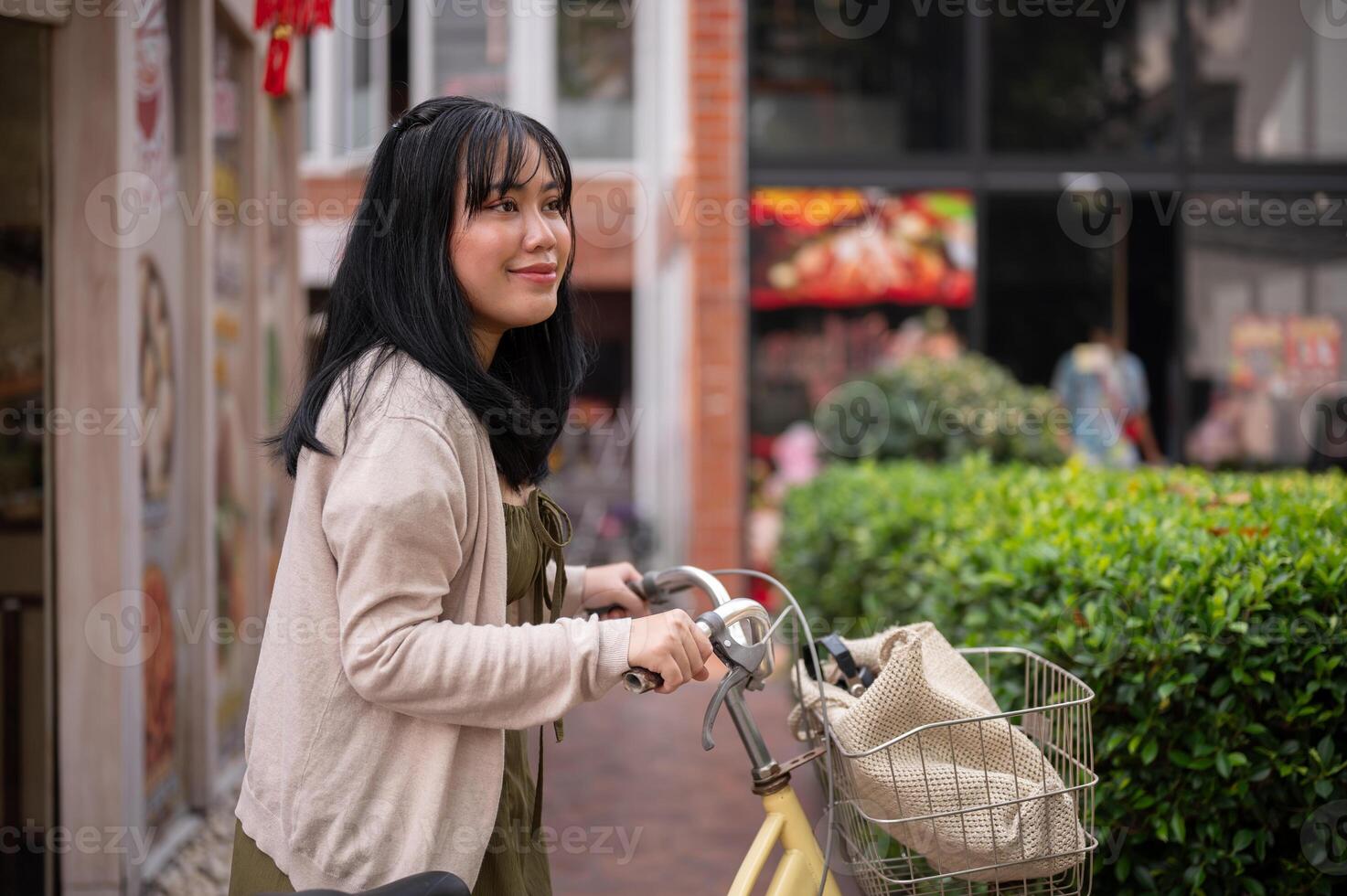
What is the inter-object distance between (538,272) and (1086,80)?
8.85 metres

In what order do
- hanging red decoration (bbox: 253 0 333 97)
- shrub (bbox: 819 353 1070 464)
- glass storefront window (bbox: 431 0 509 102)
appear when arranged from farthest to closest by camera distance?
glass storefront window (bbox: 431 0 509 102), shrub (bbox: 819 353 1070 464), hanging red decoration (bbox: 253 0 333 97)

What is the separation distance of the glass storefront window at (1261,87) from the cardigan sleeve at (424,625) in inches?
367

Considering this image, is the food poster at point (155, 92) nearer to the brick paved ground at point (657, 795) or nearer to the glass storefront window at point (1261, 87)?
the brick paved ground at point (657, 795)

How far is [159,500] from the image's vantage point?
425 cm

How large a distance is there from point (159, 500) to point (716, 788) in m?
2.54

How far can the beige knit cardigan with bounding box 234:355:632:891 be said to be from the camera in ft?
5.36

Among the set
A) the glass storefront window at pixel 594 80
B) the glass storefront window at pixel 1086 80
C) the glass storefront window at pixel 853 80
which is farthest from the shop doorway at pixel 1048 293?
the glass storefront window at pixel 594 80

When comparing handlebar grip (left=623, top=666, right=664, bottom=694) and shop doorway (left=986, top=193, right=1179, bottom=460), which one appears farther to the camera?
shop doorway (left=986, top=193, right=1179, bottom=460)

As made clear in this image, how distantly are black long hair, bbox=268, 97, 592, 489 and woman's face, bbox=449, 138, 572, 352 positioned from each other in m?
0.01

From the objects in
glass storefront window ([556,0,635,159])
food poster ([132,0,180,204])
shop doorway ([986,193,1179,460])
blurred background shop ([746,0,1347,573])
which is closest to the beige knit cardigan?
food poster ([132,0,180,204])

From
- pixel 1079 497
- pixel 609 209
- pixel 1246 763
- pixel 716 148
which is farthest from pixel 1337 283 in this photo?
pixel 1246 763

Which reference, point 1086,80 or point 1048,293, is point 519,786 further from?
point 1086,80

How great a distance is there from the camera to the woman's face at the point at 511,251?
1.85 meters

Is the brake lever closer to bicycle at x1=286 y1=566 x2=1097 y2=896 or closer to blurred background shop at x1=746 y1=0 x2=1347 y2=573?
bicycle at x1=286 y1=566 x2=1097 y2=896
